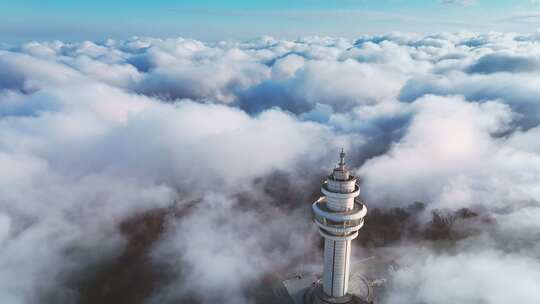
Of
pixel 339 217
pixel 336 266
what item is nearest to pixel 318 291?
pixel 336 266

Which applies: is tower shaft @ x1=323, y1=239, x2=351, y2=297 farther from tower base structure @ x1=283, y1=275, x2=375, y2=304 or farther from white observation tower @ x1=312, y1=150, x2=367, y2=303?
tower base structure @ x1=283, y1=275, x2=375, y2=304

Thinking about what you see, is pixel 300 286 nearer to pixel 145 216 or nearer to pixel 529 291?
pixel 529 291

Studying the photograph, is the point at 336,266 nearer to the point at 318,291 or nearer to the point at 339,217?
the point at 318,291

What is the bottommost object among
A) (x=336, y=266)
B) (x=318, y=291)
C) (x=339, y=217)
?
(x=318, y=291)

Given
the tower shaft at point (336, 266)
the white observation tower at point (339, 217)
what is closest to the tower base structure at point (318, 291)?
the tower shaft at point (336, 266)

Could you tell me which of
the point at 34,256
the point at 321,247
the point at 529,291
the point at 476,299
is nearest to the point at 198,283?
the point at 321,247

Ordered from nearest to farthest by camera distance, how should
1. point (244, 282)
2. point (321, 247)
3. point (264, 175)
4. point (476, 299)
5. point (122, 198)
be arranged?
point (476, 299) → point (244, 282) → point (321, 247) → point (122, 198) → point (264, 175)

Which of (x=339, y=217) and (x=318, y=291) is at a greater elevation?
(x=339, y=217)

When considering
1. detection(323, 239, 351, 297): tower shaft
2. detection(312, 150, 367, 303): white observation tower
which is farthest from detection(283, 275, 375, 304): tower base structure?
detection(312, 150, 367, 303): white observation tower

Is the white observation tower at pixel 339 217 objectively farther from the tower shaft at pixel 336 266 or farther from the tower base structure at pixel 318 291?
the tower base structure at pixel 318 291
